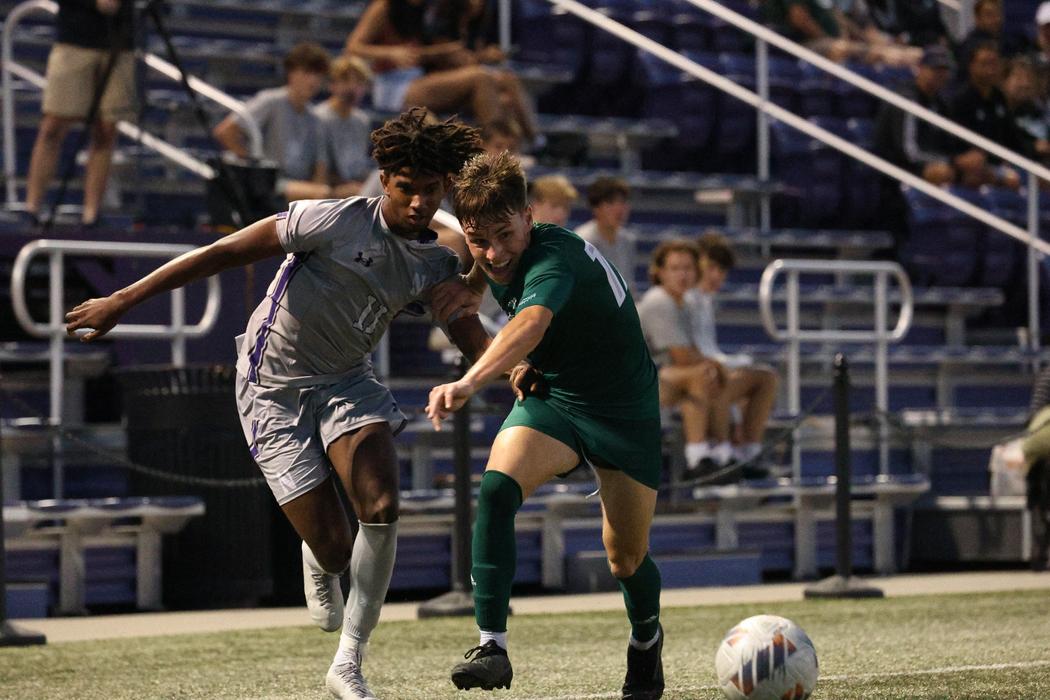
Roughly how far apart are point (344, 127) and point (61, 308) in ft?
9.35

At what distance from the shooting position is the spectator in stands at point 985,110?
59.8 feet

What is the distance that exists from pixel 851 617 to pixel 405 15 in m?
6.53

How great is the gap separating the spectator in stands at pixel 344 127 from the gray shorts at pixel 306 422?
676 centimetres

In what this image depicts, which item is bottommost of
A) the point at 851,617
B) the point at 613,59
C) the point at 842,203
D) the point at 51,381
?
the point at 851,617

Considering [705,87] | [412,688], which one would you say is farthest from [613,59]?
[412,688]

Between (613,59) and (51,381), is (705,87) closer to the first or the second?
(613,59)

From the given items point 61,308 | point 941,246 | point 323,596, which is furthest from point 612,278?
point 941,246

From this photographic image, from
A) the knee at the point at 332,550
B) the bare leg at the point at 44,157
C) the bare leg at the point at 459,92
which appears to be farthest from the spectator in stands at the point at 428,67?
the knee at the point at 332,550

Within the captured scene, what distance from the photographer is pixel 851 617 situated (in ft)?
34.7

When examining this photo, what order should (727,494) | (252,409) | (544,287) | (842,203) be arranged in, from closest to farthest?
(544,287), (252,409), (727,494), (842,203)

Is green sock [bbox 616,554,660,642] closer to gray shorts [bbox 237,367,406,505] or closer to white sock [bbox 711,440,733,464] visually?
gray shorts [bbox 237,367,406,505]

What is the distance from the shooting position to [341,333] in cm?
690

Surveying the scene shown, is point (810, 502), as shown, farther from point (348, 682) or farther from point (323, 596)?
point (348, 682)

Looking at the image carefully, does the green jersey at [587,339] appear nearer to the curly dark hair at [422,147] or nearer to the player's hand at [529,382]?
the player's hand at [529,382]
